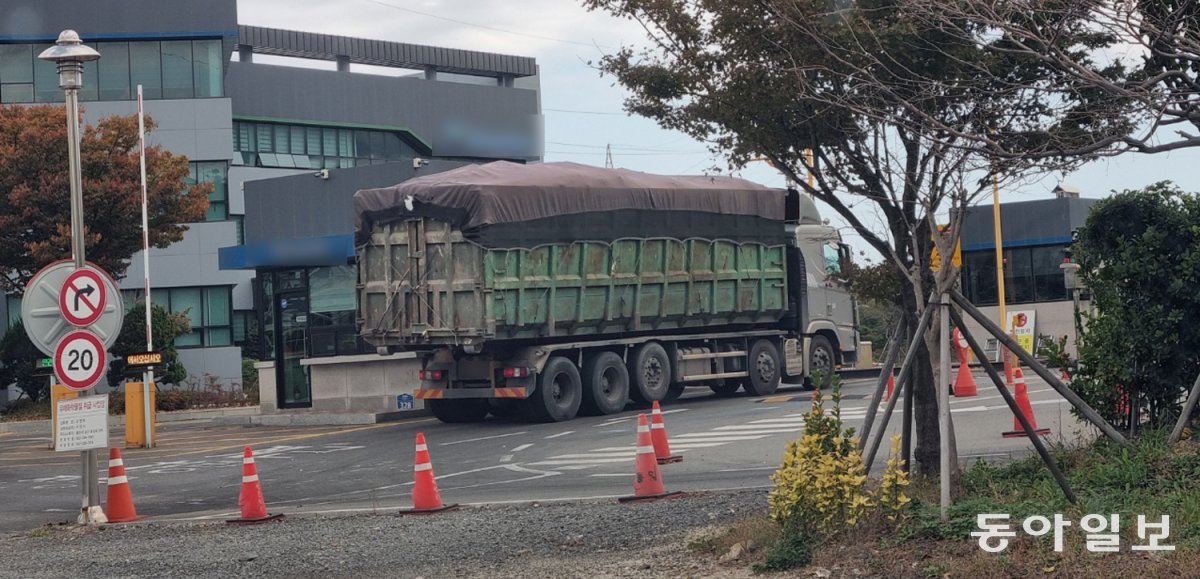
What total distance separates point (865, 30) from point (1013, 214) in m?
32.1

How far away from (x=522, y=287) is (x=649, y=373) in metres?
3.56

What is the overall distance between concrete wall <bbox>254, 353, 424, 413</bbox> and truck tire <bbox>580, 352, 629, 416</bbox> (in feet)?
14.9

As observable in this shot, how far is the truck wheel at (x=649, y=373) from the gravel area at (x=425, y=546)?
11.5m

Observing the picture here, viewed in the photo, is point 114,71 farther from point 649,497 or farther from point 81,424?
point 649,497

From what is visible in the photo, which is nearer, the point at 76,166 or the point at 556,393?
the point at 76,166

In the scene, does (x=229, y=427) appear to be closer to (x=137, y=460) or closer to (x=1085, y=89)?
(x=137, y=460)

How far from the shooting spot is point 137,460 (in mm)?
22312

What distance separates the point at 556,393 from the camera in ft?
76.3

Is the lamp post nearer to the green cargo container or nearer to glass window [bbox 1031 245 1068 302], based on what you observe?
the green cargo container

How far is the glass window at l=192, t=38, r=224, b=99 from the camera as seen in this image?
148 ft

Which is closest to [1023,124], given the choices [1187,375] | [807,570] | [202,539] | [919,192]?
[919,192]

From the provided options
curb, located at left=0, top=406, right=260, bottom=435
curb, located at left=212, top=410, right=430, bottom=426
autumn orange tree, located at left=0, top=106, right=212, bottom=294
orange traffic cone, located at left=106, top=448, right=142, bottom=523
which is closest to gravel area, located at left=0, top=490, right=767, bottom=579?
orange traffic cone, located at left=106, top=448, right=142, bottom=523

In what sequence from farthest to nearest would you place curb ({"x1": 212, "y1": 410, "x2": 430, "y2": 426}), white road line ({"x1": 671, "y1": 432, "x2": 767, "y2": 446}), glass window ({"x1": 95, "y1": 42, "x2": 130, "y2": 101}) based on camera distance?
glass window ({"x1": 95, "y1": 42, "x2": 130, "y2": 101}) → curb ({"x1": 212, "y1": 410, "x2": 430, "y2": 426}) → white road line ({"x1": 671, "y1": 432, "x2": 767, "y2": 446})

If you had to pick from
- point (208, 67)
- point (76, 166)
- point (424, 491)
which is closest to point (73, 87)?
point (76, 166)
